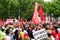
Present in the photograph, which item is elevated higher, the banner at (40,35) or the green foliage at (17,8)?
the banner at (40,35)

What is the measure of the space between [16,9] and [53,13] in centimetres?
1729

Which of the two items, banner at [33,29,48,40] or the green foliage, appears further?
the green foliage

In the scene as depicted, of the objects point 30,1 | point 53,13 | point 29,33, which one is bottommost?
point 53,13

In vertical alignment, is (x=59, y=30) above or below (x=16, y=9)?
above

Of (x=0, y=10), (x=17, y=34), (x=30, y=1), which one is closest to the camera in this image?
(x=17, y=34)

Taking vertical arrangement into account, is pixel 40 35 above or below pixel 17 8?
above

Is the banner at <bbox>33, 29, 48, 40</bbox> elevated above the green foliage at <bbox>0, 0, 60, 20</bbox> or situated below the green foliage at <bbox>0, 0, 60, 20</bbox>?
above

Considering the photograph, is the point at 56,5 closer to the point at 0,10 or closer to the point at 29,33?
the point at 0,10

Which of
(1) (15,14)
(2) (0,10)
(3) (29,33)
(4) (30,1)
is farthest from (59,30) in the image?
(4) (30,1)

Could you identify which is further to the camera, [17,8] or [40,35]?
[17,8]

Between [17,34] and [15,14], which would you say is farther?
[15,14]

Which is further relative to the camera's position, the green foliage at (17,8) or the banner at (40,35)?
the green foliage at (17,8)

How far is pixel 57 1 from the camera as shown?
70.9 metres

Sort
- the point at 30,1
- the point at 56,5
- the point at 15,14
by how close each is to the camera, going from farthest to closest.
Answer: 1. the point at 56,5
2. the point at 30,1
3. the point at 15,14
